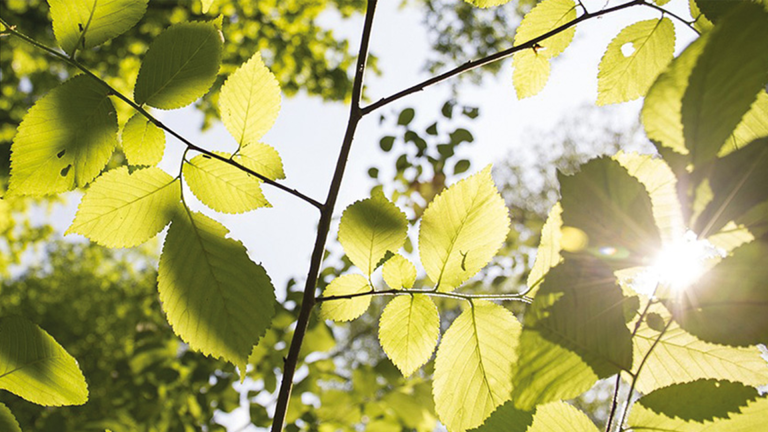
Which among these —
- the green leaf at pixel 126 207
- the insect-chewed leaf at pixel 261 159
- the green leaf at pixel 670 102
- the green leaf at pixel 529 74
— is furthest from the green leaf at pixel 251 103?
the green leaf at pixel 670 102

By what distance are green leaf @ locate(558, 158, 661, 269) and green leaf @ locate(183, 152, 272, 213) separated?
0.41 m

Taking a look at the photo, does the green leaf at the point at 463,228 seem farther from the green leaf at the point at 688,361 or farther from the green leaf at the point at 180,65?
the green leaf at the point at 180,65

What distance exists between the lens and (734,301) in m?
0.33

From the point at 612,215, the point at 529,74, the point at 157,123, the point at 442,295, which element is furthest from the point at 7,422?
the point at 529,74

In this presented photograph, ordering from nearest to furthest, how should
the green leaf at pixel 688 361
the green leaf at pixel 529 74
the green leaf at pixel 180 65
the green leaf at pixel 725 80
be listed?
1. the green leaf at pixel 725 80
2. the green leaf at pixel 688 361
3. the green leaf at pixel 180 65
4. the green leaf at pixel 529 74

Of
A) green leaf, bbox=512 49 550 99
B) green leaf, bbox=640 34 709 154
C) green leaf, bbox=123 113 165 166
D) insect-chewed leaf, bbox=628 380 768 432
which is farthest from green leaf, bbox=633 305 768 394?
green leaf, bbox=123 113 165 166

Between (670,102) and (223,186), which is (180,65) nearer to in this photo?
(223,186)

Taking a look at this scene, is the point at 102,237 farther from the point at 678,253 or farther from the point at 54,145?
the point at 678,253

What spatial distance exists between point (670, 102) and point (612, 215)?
0.25ft

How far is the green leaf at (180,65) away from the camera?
0.62m

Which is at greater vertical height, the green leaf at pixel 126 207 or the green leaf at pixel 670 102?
the green leaf at pixel 126 207

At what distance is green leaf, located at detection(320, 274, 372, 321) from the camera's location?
0.69m

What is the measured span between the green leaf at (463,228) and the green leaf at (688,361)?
190 millimetres

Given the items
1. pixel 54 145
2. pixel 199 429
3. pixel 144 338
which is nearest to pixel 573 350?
pixel 54 145
